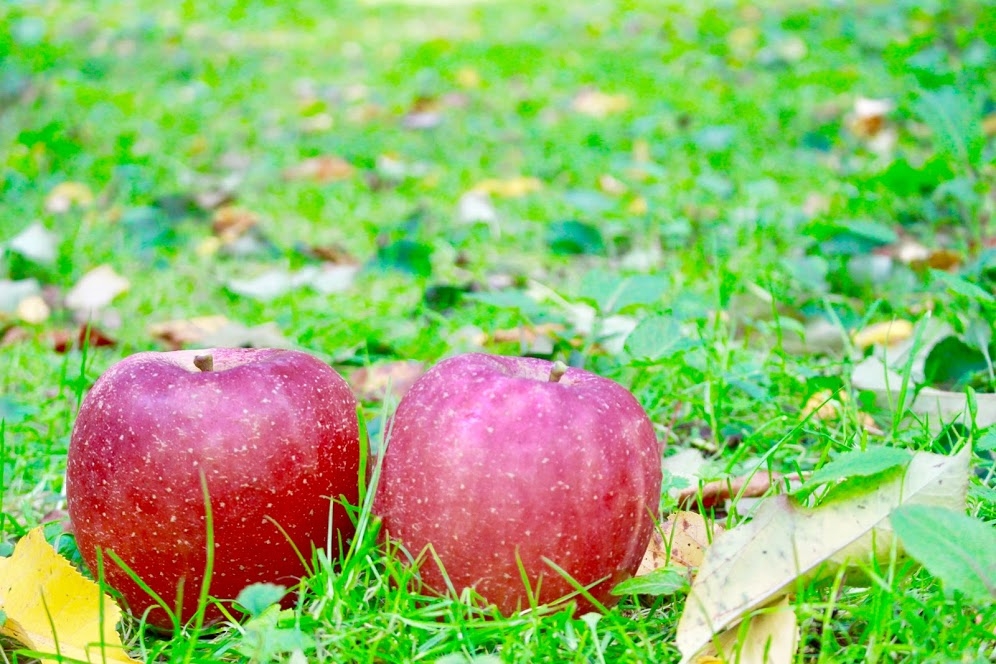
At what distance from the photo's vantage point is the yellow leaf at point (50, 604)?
117cm

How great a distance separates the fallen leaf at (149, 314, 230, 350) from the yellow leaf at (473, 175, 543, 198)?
4.99ft

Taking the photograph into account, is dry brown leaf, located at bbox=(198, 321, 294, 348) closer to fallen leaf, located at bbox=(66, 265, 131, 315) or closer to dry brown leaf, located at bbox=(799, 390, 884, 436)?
fallen leaf, located at bbox=(66, 265, 131, 315)

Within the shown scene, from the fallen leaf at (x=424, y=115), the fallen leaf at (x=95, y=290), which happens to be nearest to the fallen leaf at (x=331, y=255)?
the fallen leaf at (x=95, y=290)

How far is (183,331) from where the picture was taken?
7.91 feet

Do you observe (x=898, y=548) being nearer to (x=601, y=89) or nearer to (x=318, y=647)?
(x=318, y=647)

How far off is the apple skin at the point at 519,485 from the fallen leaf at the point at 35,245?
209cm

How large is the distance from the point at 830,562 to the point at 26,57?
642cm

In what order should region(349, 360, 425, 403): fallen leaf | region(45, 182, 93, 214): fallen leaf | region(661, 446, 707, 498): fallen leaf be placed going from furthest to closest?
region(45, 182, 93, 214): fallen leaf → region(349, 360, 425, 403): fallen leaf → region(661, 446, 707, 498): fallen leaf

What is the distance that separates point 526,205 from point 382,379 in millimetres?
1706

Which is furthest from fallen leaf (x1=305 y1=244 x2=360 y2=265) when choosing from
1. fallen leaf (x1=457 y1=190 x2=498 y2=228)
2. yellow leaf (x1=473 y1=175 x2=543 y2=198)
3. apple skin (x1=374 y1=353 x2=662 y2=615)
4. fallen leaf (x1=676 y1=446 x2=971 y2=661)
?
fallen leaf (x1=676 y1=446 x2=971 y2=661)

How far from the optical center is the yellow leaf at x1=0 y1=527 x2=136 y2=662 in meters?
1.17

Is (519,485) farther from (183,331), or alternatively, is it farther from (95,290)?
(95,290)

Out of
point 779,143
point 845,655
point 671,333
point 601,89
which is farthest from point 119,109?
point 845,655

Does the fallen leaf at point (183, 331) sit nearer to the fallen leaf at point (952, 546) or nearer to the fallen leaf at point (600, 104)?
the fallen leaf at point (952, 546)
